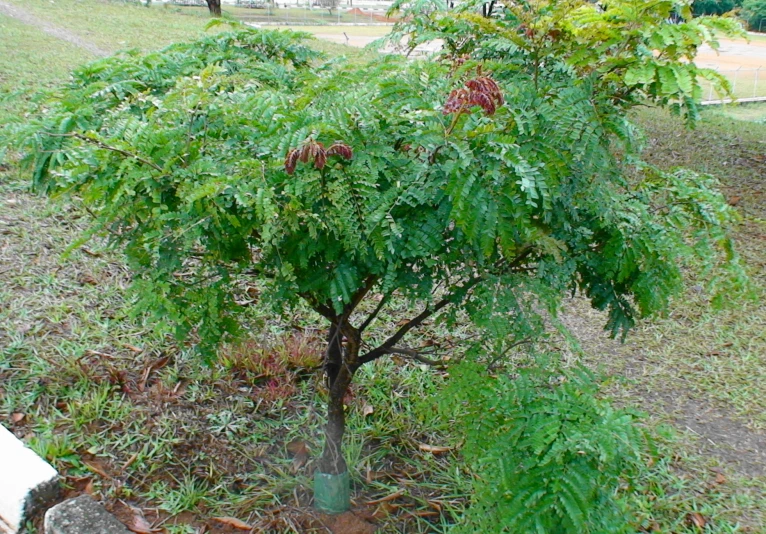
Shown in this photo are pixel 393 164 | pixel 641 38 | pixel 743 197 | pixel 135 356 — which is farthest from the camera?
pixel 743 197

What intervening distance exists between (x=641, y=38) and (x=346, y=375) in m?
1.85

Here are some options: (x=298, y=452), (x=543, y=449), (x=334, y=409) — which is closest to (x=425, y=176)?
(x=543, y=449)

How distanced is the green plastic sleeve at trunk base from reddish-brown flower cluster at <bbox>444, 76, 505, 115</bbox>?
1.92 m

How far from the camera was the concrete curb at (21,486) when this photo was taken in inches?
126

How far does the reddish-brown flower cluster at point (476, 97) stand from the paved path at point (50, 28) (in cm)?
1021

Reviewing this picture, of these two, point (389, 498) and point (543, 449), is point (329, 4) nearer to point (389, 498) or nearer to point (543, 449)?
point (389, 498)

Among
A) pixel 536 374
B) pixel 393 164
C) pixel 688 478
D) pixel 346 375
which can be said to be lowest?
pixel 688 478

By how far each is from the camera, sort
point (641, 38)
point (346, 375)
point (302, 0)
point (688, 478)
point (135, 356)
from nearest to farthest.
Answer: point (641, 38) → point (346, 375) → point (688, 478) → point (135, 356) → point (302, 0)

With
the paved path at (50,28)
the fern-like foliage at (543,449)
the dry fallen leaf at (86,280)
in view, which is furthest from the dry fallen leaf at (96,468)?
the paved path at (50,28)

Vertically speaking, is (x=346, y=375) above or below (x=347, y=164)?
below

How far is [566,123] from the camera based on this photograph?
219 centimetres

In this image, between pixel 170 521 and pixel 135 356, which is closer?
pixel 170 521

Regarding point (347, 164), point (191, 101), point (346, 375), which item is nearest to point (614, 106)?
point (347, 164)

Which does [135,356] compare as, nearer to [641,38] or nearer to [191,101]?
[191,101]
